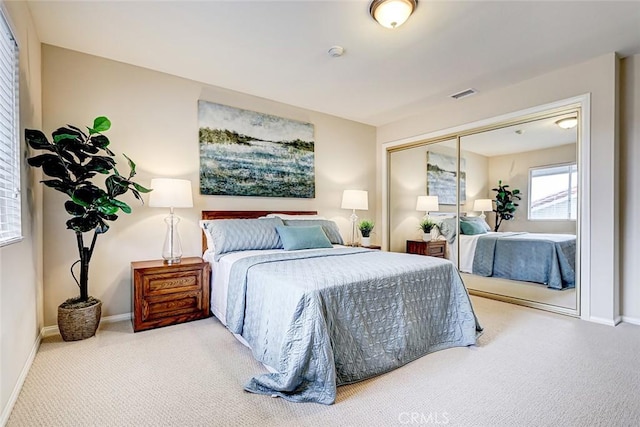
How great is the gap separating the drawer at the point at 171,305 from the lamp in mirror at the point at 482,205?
3.45m

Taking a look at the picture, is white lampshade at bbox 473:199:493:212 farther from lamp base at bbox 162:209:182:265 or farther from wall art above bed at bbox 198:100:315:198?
lamp base at bbox 162:209:182:265

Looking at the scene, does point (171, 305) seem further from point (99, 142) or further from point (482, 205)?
point (482, 205)

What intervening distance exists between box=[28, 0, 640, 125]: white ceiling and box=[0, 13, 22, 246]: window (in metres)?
0.64

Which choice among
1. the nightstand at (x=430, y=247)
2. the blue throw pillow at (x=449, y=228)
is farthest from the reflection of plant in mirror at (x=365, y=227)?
the blue throw pillow at (x=449, y=228)

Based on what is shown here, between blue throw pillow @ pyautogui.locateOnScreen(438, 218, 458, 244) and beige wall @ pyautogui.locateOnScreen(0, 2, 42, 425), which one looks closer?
beige wall @ pyautogui.locateOnScreen(0, 2, 42, 425)

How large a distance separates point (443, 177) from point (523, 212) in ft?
3.58

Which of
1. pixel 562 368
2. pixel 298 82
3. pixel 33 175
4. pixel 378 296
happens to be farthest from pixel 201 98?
pixel 562 368

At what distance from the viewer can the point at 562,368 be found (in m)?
Result: 2.06

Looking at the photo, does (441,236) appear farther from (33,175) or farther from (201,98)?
(33,175)

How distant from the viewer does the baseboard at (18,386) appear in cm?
153

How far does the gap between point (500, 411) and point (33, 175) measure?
355cm

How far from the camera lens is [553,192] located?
3.31 meters

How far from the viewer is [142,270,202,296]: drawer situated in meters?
2.70

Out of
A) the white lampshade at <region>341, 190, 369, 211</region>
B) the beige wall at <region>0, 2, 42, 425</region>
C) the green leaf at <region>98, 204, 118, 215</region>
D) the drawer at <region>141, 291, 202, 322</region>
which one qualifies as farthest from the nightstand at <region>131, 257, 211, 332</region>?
the white lampshade at <region>341, 190, 369, 211</region>
